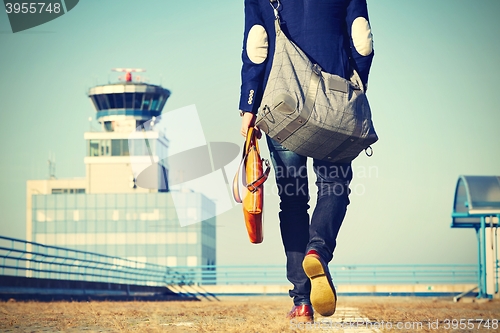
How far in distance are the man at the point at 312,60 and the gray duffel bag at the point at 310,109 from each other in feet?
0.36

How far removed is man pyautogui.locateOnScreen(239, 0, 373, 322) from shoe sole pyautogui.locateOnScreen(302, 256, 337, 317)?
10.3 inches

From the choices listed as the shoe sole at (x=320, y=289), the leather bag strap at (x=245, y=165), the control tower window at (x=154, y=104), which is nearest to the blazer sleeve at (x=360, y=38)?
the leather bag strap at (x=245, y=165)

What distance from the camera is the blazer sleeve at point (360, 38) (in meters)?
4.12

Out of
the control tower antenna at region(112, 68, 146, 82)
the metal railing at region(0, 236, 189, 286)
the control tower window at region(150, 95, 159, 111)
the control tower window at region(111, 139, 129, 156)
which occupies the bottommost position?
the metal railing at region(0, 236, 189, 286)

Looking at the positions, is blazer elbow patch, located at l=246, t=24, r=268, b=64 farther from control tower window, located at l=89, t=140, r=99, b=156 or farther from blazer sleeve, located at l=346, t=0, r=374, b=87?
control tower window, located at l=89, t=140, r=99, b=156

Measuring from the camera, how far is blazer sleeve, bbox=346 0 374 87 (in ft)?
13.5

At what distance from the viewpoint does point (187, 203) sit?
85062 mm

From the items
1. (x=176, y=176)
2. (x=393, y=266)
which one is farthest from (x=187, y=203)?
(x=393, y=266)

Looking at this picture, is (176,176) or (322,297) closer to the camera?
(322,297)

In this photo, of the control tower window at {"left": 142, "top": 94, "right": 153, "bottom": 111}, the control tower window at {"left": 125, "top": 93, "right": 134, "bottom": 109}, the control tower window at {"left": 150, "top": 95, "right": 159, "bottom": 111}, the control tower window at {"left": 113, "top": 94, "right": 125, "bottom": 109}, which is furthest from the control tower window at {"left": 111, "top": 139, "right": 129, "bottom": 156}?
the control tower window at {"left": 142, "top": 94, "right": 153, "bottom": 111}

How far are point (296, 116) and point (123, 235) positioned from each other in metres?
80.6

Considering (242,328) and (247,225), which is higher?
(247,225)

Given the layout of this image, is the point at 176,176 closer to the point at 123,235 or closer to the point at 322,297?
the point at 123,235

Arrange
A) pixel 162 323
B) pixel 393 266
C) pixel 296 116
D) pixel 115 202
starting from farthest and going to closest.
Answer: pixel 115 202 < pixel 393 266 < pixel 162 323 < pixel 296 116
